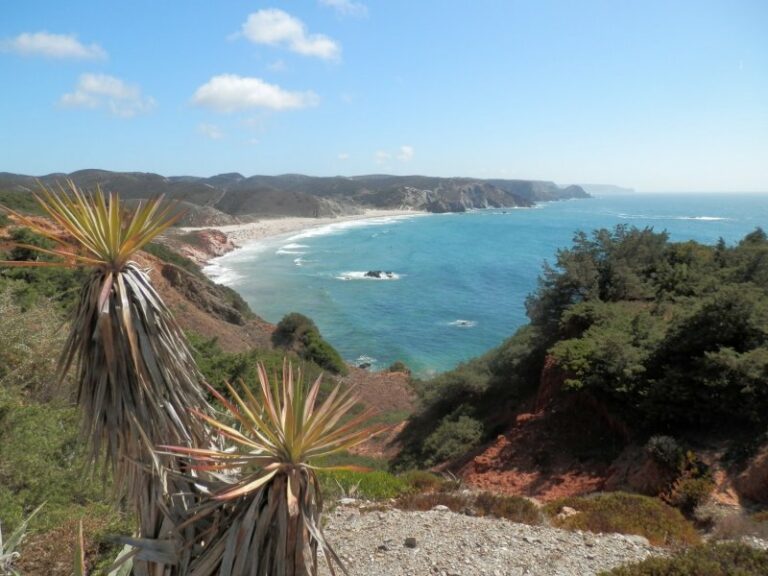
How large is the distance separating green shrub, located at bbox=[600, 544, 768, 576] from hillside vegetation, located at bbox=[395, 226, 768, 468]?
21.1 ft

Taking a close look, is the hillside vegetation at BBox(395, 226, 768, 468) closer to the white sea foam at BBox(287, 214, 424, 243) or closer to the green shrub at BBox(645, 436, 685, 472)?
the green shrub at BBox(645, 436, 685, 472)

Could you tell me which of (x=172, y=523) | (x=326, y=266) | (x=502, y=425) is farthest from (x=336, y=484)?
(x=326, y=266)

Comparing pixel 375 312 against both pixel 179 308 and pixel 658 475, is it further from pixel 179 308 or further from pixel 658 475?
pixel 658 475

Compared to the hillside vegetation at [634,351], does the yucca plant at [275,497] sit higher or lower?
higher

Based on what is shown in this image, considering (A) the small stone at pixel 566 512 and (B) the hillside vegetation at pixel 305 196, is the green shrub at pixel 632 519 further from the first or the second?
(B) the hillside vegetation at pixel 305 196

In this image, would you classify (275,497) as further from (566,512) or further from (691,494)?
(691,494)

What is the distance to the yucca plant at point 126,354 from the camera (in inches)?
113

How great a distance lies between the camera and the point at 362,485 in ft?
31.9

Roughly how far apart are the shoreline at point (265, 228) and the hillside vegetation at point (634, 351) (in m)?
47.7

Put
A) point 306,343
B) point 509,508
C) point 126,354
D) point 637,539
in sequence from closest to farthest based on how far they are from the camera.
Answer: point 126,354 → point 637,539 → point 509,508 → point 306,343

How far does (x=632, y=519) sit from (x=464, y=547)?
3.49m

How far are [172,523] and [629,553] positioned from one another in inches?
234

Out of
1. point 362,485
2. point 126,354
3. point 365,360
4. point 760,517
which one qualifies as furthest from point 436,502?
point 365,360

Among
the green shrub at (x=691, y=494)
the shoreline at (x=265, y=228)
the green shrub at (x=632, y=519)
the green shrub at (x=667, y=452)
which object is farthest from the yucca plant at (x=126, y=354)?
the shoreline at (x=265, y=228)
